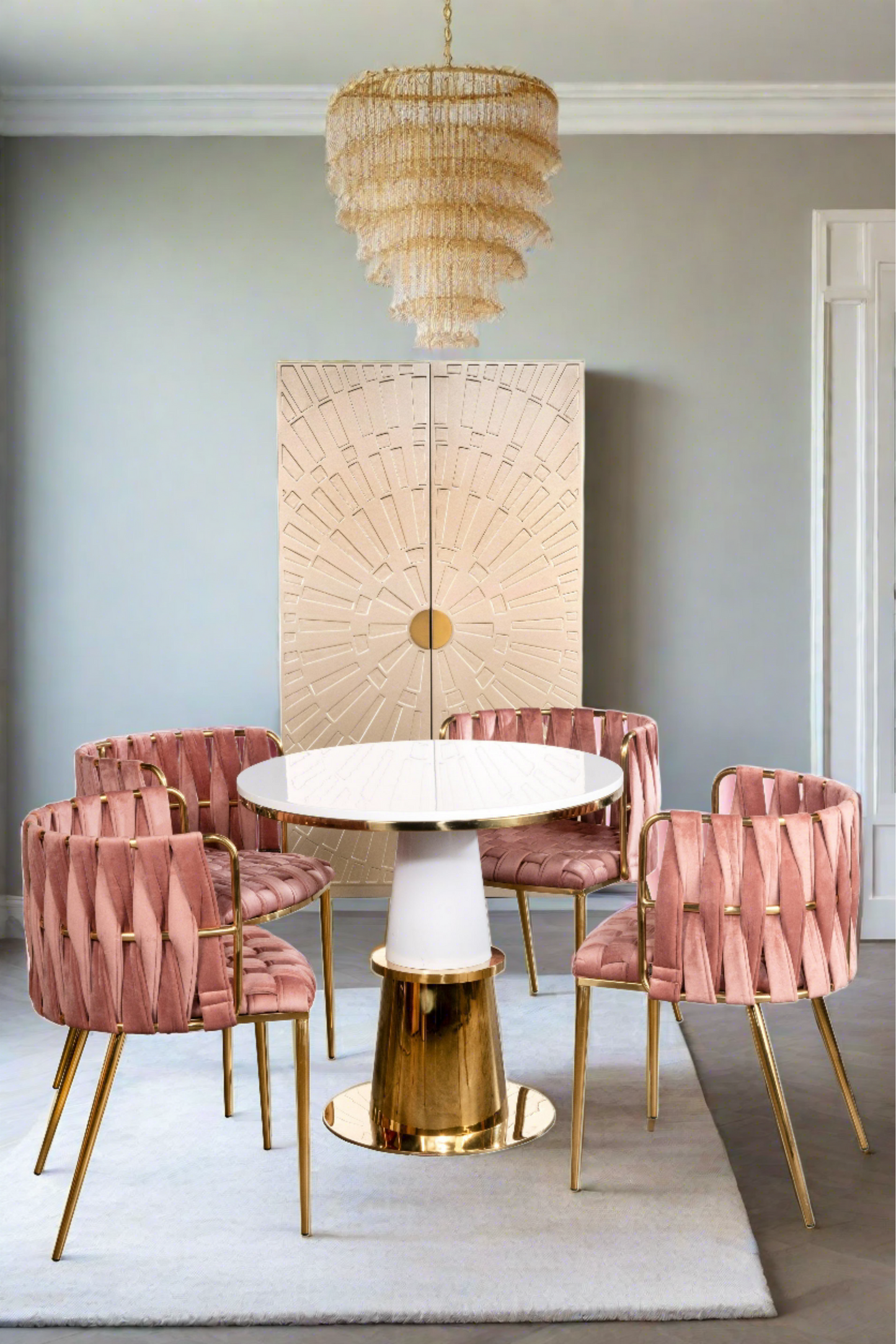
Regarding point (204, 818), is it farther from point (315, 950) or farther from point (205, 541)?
point (205, 541)

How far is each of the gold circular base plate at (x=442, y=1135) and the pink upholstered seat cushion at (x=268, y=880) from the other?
1.61 feet

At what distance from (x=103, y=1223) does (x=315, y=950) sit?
1.91 meters

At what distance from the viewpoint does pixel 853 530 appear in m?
4.55

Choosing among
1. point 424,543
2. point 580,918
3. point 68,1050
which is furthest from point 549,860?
point 424,543

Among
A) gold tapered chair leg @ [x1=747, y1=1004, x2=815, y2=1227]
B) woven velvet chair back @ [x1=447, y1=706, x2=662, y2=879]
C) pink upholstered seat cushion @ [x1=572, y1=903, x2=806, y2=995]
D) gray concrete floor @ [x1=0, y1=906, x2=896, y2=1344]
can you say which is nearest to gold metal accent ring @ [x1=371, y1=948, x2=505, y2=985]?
pink upholstered seat cushion @ [x1=572, y1=903, x2=806, y2=995]

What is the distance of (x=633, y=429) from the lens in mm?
4621

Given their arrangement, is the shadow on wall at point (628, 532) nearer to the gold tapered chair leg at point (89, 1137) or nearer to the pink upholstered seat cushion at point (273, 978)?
the pink upholstered seat cushion at point (273, 978)

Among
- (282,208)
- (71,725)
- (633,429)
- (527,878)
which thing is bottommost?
(527,878)

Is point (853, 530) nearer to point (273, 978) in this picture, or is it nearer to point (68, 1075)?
point (273, 978)

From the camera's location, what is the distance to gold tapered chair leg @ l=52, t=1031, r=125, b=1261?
227 centimetres

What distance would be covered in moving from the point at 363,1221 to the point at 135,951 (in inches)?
29.0

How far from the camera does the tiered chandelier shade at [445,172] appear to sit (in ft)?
8.32

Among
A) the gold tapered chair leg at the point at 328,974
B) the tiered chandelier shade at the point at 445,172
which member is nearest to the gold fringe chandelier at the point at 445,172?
the tiered chandelier shade at the point at 445,172

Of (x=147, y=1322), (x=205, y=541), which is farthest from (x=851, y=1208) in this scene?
(x=205, y=541)
